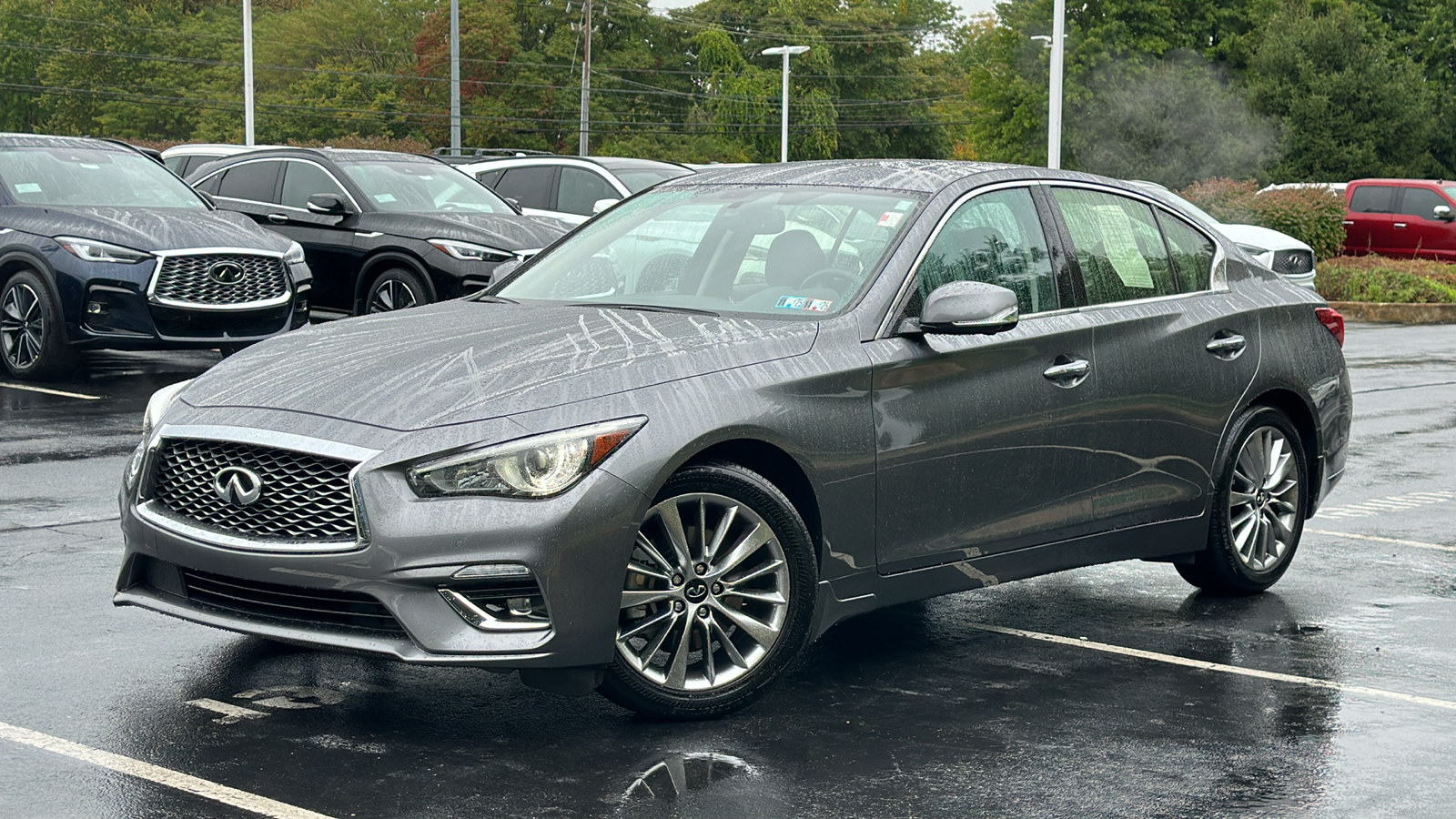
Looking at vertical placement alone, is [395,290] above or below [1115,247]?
below

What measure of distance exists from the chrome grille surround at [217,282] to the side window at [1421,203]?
2529 centimetres

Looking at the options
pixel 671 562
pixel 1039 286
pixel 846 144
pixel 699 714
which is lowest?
pixel 846 144

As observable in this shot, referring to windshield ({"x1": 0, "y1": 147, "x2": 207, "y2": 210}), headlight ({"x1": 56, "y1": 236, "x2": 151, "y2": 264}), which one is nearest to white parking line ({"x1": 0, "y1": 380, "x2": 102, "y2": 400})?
headlight ({"x1": 56, "y1": 236, "x2": 151, "y2": 264})

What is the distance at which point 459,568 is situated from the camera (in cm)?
470

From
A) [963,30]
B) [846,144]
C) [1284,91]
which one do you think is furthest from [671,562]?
[963,30]

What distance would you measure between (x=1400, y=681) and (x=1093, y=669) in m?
0.97

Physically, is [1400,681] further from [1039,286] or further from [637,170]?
[637,170]

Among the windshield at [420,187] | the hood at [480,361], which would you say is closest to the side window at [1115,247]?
the hood at [480,361]

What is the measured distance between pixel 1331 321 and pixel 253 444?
465 cm

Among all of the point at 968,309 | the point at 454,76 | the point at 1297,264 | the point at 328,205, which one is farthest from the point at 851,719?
the point at 454,76

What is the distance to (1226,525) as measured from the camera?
6949 millimetres

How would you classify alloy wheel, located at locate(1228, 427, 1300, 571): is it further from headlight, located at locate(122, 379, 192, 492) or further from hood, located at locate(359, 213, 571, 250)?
hood, located at locate(359, 213, 571, 250)

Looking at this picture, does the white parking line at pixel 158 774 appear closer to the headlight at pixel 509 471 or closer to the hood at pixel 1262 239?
the headlight at pixel 509 471

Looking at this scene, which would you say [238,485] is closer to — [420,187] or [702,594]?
[702,594]
